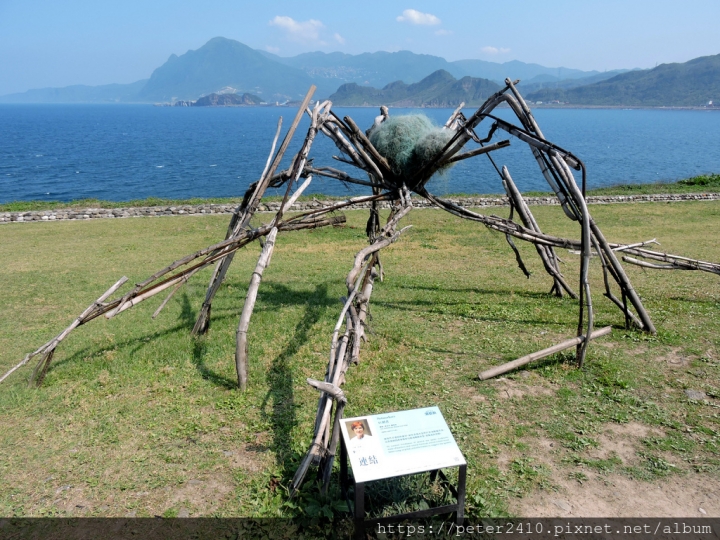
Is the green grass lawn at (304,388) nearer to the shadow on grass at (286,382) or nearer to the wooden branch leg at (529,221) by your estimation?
the shadow on grass at (286,382)

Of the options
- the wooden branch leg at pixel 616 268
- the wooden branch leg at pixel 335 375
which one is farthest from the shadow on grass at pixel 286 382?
the wooden branch leg at pixel 616 268

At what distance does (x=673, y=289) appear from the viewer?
11.4 metres

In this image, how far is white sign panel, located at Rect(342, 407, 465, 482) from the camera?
3898 millimetres

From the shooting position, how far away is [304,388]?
23.0 feet

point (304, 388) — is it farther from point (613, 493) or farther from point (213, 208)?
point (213, 208)

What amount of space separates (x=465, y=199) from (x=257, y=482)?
22.7 meters

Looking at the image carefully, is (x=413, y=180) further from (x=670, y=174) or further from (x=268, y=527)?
(x=670, y=174)

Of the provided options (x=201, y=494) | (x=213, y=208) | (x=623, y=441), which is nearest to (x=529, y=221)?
(x=623, y=441)

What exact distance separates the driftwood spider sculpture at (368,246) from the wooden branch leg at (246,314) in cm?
1

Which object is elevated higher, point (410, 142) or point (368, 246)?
point (410, 142)

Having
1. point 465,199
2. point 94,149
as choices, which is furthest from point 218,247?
point 94,149

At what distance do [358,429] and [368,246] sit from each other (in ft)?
11.7

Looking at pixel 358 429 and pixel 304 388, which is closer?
pixel 358 429

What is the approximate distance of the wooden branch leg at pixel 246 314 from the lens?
20.5 feet
